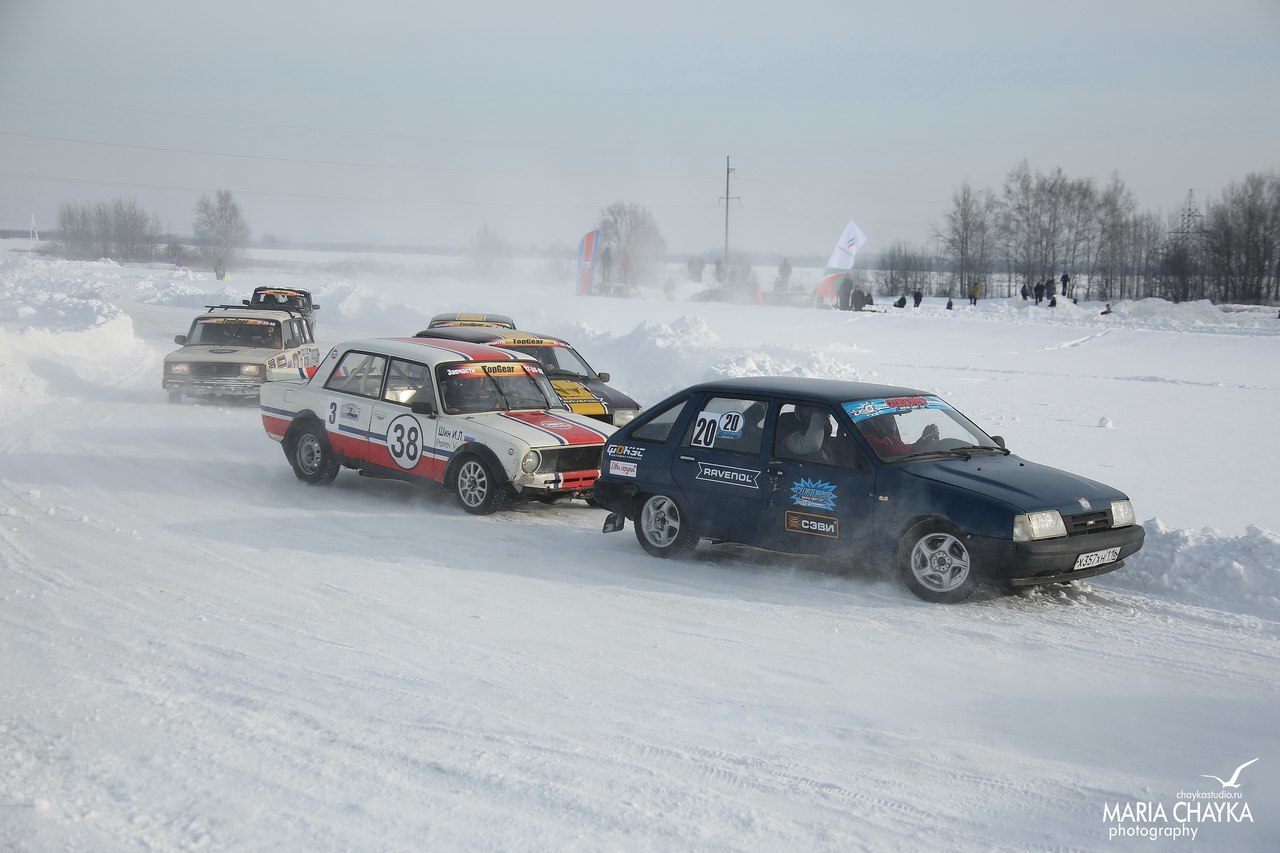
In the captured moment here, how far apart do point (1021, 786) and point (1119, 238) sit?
78.8 meters

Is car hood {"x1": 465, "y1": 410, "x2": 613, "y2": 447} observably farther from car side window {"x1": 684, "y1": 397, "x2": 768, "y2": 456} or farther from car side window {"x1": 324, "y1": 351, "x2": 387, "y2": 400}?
car side window {"x1": 684, "y1": 397, "x2": 768, "y2": 456}

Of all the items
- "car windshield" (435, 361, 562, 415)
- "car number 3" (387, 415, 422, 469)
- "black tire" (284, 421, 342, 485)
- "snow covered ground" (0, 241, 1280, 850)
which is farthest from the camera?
"black tire" (284, 421, 342, 485)

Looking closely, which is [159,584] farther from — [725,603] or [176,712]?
[725,603]

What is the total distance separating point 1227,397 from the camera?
19625 mm

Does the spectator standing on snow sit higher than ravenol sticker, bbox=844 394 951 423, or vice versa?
the spectator standing on snow

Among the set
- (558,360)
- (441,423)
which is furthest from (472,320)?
(441,423)

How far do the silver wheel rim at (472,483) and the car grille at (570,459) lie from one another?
22.7 inches

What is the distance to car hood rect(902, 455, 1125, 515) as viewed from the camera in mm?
6891

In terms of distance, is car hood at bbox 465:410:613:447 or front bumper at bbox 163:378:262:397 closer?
car hood at bbox 465:410:613:447

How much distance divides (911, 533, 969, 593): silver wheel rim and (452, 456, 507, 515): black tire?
13.0ft

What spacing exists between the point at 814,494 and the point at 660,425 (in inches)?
62.0

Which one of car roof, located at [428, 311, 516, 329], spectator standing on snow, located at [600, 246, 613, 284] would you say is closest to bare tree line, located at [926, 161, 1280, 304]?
spectator standing on snow, located at [600, 246, 613, 284]

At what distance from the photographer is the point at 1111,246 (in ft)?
244

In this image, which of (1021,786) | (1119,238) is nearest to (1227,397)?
(1021,786)
